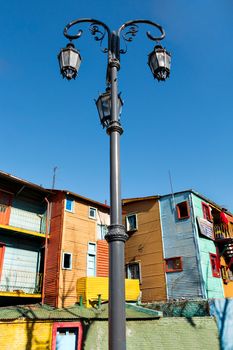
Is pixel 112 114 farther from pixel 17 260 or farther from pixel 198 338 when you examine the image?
pixel 17 260

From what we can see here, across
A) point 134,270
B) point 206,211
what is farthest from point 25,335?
point 206,211

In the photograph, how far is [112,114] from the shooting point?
4.71 meters

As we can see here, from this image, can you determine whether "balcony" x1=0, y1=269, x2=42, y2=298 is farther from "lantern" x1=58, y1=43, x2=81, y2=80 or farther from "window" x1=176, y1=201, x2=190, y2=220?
"lantern" x1=58, y1=43, x2=81, y2=80

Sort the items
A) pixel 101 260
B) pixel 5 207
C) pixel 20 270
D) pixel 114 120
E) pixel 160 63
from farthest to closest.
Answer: pixel 101 260 → pixel 5 207 → pixel 20 270 → pixel 160 63 → pixel 114 120

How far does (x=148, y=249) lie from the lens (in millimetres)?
24219

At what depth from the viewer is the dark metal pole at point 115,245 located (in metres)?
3.40

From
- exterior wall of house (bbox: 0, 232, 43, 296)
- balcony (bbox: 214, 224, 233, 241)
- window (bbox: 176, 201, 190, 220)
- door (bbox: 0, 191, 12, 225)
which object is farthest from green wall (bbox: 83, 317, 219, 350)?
balcony (bbox: 214, 224, 233, 241)

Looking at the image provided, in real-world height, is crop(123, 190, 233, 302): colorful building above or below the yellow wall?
above

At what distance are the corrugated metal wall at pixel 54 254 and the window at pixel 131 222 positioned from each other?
276 inches

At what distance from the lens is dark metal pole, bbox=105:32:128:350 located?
340 cm

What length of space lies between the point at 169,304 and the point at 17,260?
10196mm

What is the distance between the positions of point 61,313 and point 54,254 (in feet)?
14.3

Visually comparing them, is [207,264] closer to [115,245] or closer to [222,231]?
[222,231]

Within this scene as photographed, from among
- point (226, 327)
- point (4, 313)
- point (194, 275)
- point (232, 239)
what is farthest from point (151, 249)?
point (4, 313)
